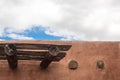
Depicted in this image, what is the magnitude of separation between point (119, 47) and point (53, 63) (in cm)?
211

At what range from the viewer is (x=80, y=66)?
11094 millimetres

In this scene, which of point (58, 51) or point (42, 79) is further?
point (42, 79)

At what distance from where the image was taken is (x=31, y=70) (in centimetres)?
1105

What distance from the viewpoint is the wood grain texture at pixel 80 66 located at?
36.1 ft

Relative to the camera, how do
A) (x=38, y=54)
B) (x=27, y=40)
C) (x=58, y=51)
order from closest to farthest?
(x=58, y=51)
(x=38, y=54)
(x=27, y=40)

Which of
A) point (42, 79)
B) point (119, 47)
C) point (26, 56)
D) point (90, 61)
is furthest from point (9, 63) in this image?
point (119, 47)

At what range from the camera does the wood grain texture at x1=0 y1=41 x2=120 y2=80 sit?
11.0m

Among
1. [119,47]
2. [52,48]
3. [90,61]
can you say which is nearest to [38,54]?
[52,48]

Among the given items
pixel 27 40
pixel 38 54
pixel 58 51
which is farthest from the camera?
pixel 27 40

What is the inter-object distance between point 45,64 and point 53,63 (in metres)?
0.57

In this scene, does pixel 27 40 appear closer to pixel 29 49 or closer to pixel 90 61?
pixel 29 49

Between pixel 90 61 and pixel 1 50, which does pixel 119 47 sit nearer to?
pixel 90 61

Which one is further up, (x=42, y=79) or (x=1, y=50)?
(x=1, y=50)

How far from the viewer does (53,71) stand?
11.1 metres
